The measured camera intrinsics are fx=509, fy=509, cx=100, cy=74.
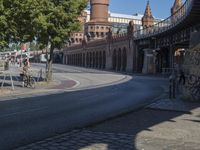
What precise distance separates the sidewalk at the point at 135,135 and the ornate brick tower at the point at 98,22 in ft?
437

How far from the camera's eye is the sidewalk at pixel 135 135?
1071 centimetres

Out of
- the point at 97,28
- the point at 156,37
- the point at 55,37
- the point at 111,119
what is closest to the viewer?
the point at 111,119

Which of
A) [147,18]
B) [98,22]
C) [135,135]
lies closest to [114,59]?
[147,18]

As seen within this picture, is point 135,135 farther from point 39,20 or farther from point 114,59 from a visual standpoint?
point 114,59

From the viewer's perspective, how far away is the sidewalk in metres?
10.7

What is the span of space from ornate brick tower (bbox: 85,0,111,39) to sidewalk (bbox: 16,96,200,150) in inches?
5249

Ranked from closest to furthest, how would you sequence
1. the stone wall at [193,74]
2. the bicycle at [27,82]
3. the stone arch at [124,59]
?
the stone wall at [193,74] → the bicycle at [27,82] → the stone arch at [124,59]

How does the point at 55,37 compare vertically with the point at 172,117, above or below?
above

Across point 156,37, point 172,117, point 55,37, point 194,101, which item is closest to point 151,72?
point 156,37

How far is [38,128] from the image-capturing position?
1372cm

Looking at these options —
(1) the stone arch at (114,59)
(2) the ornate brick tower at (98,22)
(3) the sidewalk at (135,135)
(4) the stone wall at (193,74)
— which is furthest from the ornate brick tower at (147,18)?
(3) the sidewalk at (135,135)

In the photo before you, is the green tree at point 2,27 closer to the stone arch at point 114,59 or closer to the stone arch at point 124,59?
the stone arch at point 124,59

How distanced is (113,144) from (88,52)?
127 m

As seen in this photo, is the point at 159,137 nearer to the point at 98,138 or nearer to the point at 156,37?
the point at 98,138
